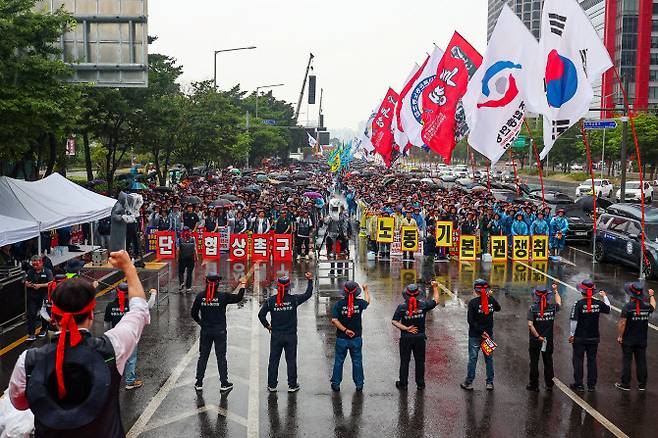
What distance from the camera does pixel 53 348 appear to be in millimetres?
3512

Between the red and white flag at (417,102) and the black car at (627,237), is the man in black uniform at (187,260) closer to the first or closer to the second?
the black car at (627,237)

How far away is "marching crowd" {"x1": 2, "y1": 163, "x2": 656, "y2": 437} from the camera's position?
11.4 ft

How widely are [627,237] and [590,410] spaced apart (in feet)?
39.2

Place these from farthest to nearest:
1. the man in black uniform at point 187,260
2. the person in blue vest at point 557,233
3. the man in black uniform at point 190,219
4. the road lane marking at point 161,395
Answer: the person in blue vest at point 557,233 < the man in black uniform at point 190,219 < the man in black uniform at point 187,260 < the road lane marking at point 161,395

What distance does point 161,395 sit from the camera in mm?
9445

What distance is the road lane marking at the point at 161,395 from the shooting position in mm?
8286

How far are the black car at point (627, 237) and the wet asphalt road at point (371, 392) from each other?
517cm

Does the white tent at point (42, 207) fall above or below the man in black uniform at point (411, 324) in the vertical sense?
above

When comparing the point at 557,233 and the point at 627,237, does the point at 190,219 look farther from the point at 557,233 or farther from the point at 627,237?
the point at 627,237

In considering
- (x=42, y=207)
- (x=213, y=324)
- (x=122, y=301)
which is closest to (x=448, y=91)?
(x=42, y=207)

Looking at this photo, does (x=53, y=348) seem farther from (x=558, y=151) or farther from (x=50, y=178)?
(x=558, y=151)

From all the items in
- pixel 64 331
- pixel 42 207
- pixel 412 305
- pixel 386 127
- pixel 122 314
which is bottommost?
pixel 122 314

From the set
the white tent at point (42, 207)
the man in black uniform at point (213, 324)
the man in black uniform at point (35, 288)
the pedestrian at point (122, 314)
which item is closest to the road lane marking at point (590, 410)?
the man in black uniform at point (213, 324)

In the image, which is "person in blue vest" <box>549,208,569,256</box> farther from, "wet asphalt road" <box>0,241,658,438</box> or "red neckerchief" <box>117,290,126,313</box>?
"red neckerchief" <box>117,290,126,313</box>
